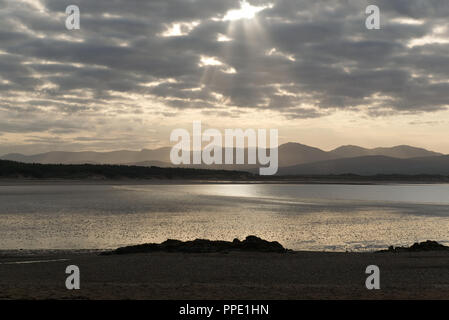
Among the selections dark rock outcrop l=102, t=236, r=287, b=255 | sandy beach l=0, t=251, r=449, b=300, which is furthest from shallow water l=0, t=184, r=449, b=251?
sandy beach l=0, t=251, r=449, b=300

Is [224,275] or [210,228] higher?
[224,275]

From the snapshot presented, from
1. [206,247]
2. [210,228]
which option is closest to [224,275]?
[206,247]

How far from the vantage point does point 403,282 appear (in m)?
16.8

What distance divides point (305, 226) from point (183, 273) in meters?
22.4

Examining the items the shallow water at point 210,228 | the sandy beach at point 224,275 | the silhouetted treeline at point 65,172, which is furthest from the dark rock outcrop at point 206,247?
the silhouetted treeline at point 65,172

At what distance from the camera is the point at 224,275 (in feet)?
60.2

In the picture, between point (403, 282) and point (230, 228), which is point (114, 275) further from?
point (230, 228)

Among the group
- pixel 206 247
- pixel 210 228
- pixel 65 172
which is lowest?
pixel 210 228

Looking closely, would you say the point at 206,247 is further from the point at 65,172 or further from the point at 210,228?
the point at 65,172

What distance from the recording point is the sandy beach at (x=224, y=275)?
1323 centimetres

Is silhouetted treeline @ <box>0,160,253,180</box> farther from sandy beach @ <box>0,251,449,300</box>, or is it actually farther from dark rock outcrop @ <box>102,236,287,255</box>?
sandy beach @ <box>0,251,449,300</box>

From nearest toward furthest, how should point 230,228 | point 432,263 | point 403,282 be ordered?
point 403,282, point 432,263, point 230,228

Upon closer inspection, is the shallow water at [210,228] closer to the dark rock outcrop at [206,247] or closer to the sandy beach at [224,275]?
the dark rock outcrop at [206,247]
